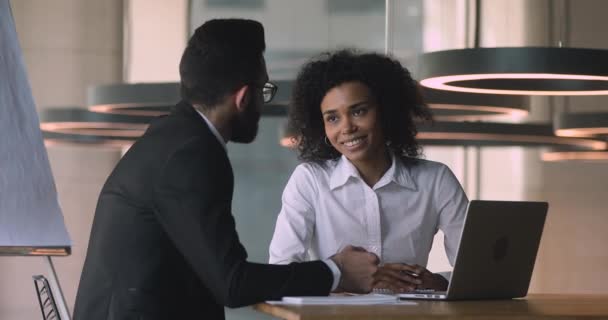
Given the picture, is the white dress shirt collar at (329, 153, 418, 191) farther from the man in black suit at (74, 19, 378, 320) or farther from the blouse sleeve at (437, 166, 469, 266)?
the man in black suit at (74, 19, 378, 320)

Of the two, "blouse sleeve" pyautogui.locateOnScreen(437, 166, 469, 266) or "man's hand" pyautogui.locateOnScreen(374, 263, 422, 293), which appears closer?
"man's hand" pyautogui.locateOnScreen(374, 263, 422, 293)

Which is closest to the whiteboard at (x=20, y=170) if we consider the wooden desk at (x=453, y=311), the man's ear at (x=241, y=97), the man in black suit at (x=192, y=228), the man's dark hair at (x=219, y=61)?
the man in black suit at (x=192, y=228)

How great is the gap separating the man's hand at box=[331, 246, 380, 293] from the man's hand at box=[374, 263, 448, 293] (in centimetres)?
16

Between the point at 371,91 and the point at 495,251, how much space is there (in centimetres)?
109

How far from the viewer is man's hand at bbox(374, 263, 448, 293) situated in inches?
132

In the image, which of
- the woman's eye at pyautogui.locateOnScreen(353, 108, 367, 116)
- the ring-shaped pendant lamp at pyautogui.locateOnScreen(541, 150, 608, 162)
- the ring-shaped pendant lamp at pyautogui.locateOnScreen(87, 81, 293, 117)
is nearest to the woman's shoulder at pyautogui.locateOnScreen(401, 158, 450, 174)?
the woman's eye at pyautogui.locateOnScreen(353, 108, 367, 116)

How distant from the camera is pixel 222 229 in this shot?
2.84 m

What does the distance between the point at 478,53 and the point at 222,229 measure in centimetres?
243

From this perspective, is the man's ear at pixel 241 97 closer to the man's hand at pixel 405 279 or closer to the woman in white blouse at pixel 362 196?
the man's hand at pixel 405 279

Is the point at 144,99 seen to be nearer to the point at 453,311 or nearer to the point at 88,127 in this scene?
the point at 88,127

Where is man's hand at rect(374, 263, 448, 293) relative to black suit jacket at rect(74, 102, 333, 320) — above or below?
below

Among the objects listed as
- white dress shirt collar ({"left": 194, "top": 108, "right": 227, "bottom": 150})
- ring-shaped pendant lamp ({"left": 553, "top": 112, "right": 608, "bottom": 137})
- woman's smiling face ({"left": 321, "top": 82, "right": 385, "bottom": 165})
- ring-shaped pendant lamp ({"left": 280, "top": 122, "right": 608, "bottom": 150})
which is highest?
white dress shirt collar ({"left": 194, "top": 108, "right": 227, "bottom": 150})

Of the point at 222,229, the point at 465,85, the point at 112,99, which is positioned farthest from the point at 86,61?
the point at 222,229

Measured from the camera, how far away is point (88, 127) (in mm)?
8703
